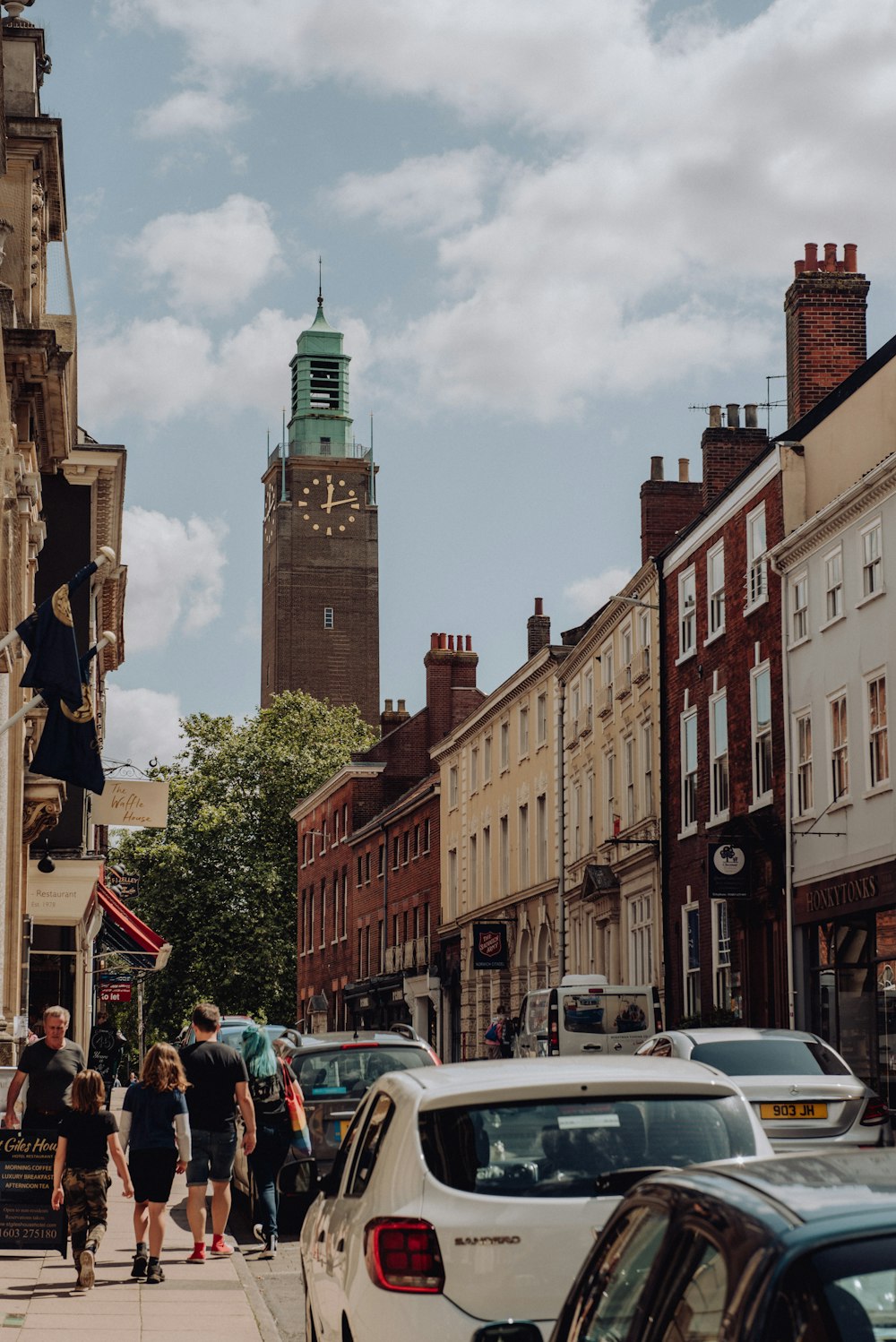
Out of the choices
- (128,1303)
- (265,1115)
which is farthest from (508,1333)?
(265,1115)

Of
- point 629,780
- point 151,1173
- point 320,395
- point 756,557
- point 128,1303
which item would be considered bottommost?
point 128,1303

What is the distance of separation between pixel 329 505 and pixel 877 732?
10091 cm

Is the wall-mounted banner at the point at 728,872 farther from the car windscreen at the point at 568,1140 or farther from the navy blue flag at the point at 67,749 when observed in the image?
the car windscreen at the point at 568,1140

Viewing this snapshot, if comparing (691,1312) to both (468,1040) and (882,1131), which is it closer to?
(882,1131)

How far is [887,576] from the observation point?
28719 millimetres

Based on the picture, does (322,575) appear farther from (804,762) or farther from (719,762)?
(804,762)

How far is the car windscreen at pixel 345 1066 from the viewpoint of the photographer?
16.4 m

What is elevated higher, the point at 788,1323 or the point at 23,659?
the point at 23,659

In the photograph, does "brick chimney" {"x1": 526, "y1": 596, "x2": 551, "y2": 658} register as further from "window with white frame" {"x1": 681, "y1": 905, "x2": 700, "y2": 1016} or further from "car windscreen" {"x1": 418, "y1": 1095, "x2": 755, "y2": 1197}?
"car windscreen" {"x1": 418, "y1": 1095, "x2": 755, "y2": 1197}

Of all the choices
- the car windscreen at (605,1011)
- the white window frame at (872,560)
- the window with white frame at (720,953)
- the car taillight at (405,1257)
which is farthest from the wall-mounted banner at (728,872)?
the car taillight at (405,1257)

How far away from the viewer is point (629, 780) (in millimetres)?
45062

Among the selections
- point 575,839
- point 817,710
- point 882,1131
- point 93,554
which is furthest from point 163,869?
point 882,1131

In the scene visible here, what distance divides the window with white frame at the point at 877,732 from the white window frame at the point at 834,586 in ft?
5.64

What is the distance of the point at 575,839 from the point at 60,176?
88.1ft
